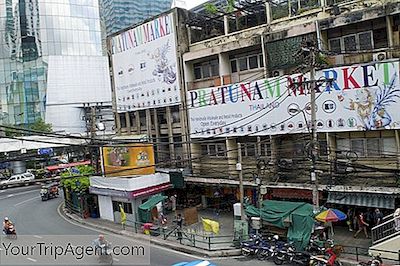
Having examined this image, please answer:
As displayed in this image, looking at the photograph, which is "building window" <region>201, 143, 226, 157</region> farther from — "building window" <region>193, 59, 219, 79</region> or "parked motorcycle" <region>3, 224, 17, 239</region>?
"parked motorcycle" <region>3, 224, 17, 239</region>

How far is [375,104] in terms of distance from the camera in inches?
730

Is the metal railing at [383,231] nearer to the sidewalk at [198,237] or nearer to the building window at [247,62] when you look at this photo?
the sidewalk at [198,237]

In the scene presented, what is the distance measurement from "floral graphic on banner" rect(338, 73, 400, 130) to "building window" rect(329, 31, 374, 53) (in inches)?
96.1

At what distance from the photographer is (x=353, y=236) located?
19.2m

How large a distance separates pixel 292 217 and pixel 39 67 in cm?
5895

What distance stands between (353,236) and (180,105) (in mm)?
12696

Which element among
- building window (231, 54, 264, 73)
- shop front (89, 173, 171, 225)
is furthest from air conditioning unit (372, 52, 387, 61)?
shop front (89, 173, 171, 225)

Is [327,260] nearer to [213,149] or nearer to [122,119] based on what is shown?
[213,149]

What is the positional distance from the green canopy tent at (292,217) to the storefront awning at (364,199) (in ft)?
5.60

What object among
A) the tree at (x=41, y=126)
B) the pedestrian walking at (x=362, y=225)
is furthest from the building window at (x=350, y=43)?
the tree at (x=41, y=126)

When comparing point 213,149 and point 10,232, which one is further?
point 213,149

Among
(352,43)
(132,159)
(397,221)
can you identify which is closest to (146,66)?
(132,159)

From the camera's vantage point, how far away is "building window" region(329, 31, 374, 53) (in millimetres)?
19806

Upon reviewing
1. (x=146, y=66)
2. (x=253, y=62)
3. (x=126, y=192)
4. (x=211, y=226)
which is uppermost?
(x=146, y=66)
